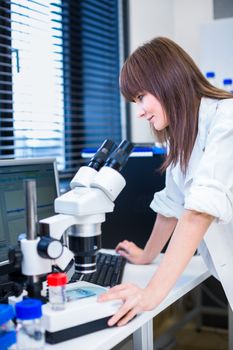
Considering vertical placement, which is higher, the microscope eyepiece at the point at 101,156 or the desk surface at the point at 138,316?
the microscope eyepiece at the point at 101,156

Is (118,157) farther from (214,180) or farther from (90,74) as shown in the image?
(90,74)

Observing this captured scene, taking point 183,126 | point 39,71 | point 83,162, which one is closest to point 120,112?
point 83,162

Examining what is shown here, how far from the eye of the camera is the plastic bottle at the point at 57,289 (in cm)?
84

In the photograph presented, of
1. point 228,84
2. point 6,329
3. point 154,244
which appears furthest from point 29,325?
point 228,84

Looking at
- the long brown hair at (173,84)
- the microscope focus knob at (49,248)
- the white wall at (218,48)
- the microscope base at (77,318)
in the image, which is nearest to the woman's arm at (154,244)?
the long brown hair at (173,84)

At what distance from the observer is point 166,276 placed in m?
0.97

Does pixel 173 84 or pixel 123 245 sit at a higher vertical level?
pixel 173 84

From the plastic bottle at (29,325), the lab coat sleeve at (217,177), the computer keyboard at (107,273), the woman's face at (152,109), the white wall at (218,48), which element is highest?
the white wall at (218,48)

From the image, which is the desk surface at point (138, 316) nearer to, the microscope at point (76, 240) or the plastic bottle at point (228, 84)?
the microscope at point (76, 240)

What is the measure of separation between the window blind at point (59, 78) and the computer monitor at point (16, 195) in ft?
1.22

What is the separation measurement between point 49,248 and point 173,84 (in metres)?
0.58

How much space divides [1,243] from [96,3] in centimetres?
160

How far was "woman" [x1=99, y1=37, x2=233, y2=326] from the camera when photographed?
973 mm

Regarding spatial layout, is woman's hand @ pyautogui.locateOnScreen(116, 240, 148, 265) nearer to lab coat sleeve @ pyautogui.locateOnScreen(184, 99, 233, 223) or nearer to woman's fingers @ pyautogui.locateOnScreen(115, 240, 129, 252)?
woman's fingers @ pyautogui.locateOnScreen(115, 240, 129, 252)
